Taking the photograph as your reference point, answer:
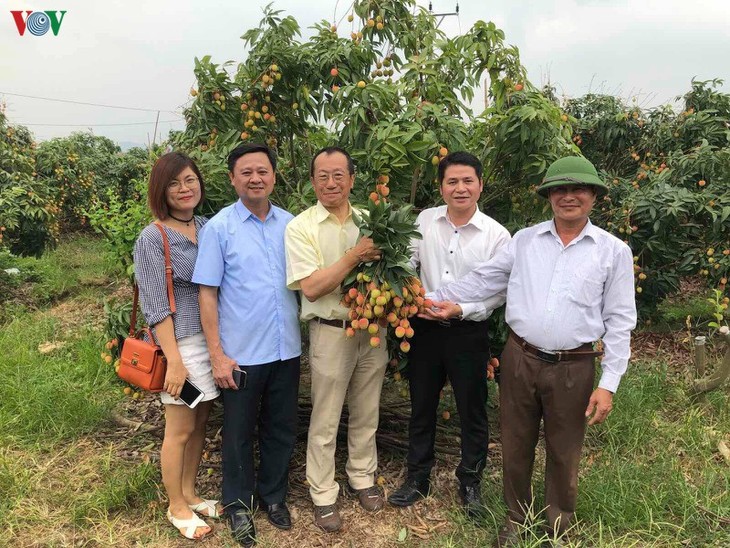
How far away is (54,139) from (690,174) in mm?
12307

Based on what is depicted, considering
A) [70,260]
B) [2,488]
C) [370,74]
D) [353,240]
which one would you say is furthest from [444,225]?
[70,260]

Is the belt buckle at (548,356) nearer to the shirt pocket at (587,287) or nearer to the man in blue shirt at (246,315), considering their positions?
the shirt pocket at (587,287)

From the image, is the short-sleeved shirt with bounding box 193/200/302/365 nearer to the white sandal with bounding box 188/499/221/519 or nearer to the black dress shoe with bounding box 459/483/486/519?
the white sandal with bounding box 188/499/221/519

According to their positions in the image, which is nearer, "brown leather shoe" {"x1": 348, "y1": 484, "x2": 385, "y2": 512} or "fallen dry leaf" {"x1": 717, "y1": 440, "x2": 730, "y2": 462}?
"brown leather shoe" {"x1": 348, "y1": 484, "x2": 385, "y2": 512}

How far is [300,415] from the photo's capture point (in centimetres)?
339

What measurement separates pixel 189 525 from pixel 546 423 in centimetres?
167

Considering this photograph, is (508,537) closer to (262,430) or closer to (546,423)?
(546,423)

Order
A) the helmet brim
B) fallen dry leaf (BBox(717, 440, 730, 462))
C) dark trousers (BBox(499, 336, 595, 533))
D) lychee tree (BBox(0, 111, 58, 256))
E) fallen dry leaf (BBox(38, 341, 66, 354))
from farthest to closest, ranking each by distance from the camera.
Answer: lychee tree (BBox(0, 111, 58, 256)) → fallen dry leaf (BBox(38, 341, 66, 354)) → fallen dry leaf (BBox(717, 440, 730, 462)) → dark trousers (BBox(499, 336, 595, 533)) → the helmet brim

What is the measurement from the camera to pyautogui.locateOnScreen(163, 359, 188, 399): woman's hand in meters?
2.26

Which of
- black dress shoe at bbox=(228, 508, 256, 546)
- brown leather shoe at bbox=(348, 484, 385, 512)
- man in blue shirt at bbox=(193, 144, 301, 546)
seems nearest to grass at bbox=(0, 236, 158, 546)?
black dress shoe at bbox=(228, 508, 256, 546)

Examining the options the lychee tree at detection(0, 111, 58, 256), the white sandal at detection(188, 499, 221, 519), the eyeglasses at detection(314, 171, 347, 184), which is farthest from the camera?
the lychee tree at detection(0, 111, 58, 256)

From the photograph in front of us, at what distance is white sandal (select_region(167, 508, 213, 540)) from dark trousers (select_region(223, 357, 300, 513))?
14cm

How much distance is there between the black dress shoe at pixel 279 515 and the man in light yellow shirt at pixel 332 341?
14 centimetres

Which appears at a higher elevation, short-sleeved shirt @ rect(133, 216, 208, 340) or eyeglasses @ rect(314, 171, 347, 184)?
eyeglasses @ rect(314, 171, 347, 184)
